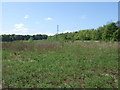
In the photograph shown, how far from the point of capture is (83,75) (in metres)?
4.15

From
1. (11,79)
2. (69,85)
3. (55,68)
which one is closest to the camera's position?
(69,85)

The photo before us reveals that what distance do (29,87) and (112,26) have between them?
87.7 ft

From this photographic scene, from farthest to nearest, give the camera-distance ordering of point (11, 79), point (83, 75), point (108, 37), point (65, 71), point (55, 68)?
point (108, 37)
point (55, 68)
point (65, 71)
point (83, 75)
point (11, 79)

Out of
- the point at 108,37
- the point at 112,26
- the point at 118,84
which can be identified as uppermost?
the point at 112,26

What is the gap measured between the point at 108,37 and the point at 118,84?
2439 cm

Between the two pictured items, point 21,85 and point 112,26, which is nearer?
point 21,85

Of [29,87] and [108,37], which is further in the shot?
[108,37]

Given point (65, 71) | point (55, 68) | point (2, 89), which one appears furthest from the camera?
point (55, 68)

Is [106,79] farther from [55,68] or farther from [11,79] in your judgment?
[11,79]

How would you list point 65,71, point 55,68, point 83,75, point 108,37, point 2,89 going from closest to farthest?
1. point 2,89
2. point 83,75
3. point 65,71
4. point 55,68
5. point 108,37

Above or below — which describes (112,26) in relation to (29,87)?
above

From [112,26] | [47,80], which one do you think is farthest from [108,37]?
[47,80]

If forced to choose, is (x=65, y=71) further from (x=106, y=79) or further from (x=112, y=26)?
(x=112, y=26)

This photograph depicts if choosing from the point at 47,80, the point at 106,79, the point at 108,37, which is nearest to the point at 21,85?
the point at 47,80
